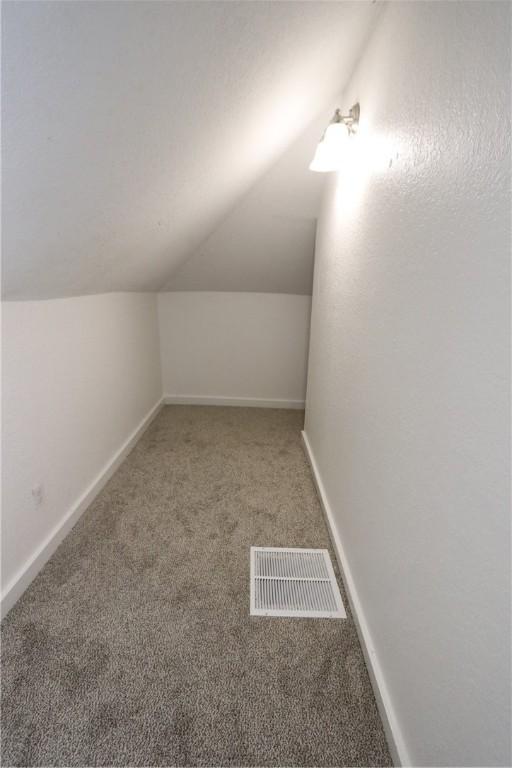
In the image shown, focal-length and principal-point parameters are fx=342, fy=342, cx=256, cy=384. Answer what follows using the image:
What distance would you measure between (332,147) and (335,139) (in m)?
0.03

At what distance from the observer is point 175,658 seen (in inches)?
46.6

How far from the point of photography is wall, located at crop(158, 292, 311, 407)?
3277mm

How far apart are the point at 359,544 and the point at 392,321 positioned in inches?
34.1

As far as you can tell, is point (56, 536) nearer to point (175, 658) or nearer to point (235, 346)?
point (175, 658)

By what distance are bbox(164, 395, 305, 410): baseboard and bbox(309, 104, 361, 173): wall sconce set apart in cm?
235

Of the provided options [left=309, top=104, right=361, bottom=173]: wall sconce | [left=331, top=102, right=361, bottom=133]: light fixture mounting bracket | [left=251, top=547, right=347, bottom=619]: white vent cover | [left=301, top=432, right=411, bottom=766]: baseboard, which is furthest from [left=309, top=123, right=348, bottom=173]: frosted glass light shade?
[left=251, top=547, right=347, bottom=619]: white vent cover

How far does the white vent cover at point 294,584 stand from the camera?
137cm

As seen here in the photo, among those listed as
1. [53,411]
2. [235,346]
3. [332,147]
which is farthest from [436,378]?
[235,346]

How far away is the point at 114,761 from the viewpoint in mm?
931

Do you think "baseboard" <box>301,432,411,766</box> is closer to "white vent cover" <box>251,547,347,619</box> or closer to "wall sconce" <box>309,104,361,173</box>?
"white vent cover" <box>251,547,347,619</box>

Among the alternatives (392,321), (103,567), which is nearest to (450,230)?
(392,321)

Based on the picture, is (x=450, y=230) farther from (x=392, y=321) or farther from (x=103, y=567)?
(x=103, y=567)

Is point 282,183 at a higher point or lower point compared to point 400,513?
higher

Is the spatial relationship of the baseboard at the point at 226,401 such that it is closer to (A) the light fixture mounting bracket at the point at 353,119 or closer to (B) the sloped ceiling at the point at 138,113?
(B) the sloped ceiling at the point at 138,113
